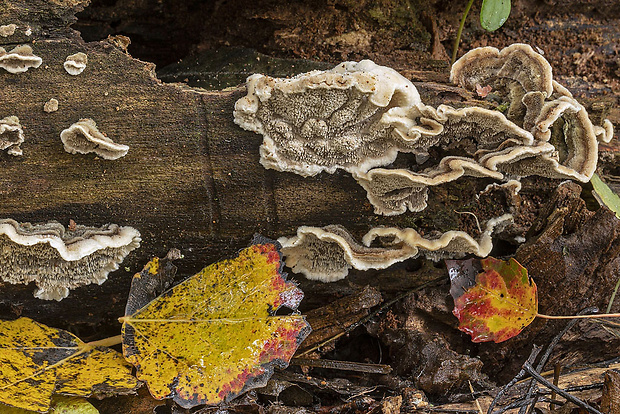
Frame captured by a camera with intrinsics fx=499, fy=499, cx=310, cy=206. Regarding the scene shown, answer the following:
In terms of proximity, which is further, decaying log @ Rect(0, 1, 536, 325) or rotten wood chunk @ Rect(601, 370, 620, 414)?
rotten wood chunk @ Rect(601, 370, 620, 414)

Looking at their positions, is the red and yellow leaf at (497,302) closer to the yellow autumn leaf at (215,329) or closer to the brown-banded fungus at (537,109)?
the brown-banded fungus at (537,109)

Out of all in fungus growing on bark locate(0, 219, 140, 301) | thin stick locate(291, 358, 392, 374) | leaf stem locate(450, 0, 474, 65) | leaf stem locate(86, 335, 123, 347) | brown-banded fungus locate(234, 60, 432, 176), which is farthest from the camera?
leaf stem locate(450, 0, 474, 65)

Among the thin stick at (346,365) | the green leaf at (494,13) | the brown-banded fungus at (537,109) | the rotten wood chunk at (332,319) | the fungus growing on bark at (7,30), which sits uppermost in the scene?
the green leaf at (494,13)

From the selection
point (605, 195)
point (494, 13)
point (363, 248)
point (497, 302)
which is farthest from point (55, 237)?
point (605, 195)

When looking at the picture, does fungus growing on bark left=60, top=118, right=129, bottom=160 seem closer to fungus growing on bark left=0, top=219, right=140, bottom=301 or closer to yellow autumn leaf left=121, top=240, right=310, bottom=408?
fungus growing on bark left=0, top=219, right=140, bottom=301

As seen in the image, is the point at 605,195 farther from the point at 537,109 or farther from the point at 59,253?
the point at 59,253

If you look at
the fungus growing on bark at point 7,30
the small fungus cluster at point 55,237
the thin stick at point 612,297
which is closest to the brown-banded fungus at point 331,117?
the small fungus cluster at point 55,237

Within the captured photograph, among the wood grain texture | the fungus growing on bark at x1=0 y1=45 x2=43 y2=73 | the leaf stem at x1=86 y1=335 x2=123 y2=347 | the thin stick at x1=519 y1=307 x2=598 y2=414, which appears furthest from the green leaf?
the leaf stem at x1=86 y1=335 x2=123 y2=347

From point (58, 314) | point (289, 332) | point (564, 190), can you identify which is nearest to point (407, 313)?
point (289, 332)
